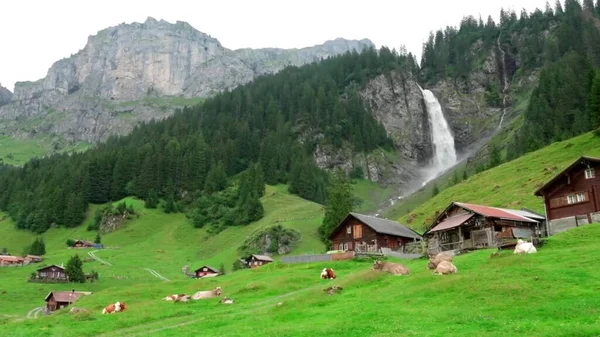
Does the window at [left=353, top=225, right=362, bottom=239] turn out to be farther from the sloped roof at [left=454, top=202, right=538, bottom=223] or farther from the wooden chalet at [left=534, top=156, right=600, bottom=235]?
the wooden chalet at [left=534, top=156, right=600, bottom=235]

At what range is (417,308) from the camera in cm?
2767

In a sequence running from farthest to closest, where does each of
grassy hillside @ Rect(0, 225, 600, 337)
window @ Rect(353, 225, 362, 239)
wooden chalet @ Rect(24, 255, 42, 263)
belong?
wooden chalet @ Rect(24, 255, 42, 263), window @ Rect(353, 225, 362, 239), grassy hillside @ Rect(0, 225, 600, 337)

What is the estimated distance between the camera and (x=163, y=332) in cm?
2902

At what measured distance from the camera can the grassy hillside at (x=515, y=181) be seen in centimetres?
9058

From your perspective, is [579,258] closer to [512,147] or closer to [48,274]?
[48,274]

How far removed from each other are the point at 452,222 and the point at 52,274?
78.6m

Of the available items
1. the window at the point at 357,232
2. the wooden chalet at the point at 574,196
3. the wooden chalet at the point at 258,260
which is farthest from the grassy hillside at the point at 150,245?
the wooden chalet at the point at 574,196

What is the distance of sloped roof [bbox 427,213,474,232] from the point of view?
58.6 m

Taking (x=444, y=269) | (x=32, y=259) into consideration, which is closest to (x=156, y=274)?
(x=32, y=259)

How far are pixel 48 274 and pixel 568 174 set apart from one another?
9204 cm

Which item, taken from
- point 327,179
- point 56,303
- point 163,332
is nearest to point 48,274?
point 56,303

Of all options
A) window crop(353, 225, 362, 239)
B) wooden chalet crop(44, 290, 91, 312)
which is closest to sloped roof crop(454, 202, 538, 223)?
window crop(353, 225, 362, 239)

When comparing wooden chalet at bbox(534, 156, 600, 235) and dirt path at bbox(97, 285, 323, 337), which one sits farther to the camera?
wooden chalet at bbox(534, 156, 600, 235)

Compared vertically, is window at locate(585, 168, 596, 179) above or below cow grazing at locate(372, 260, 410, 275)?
above
